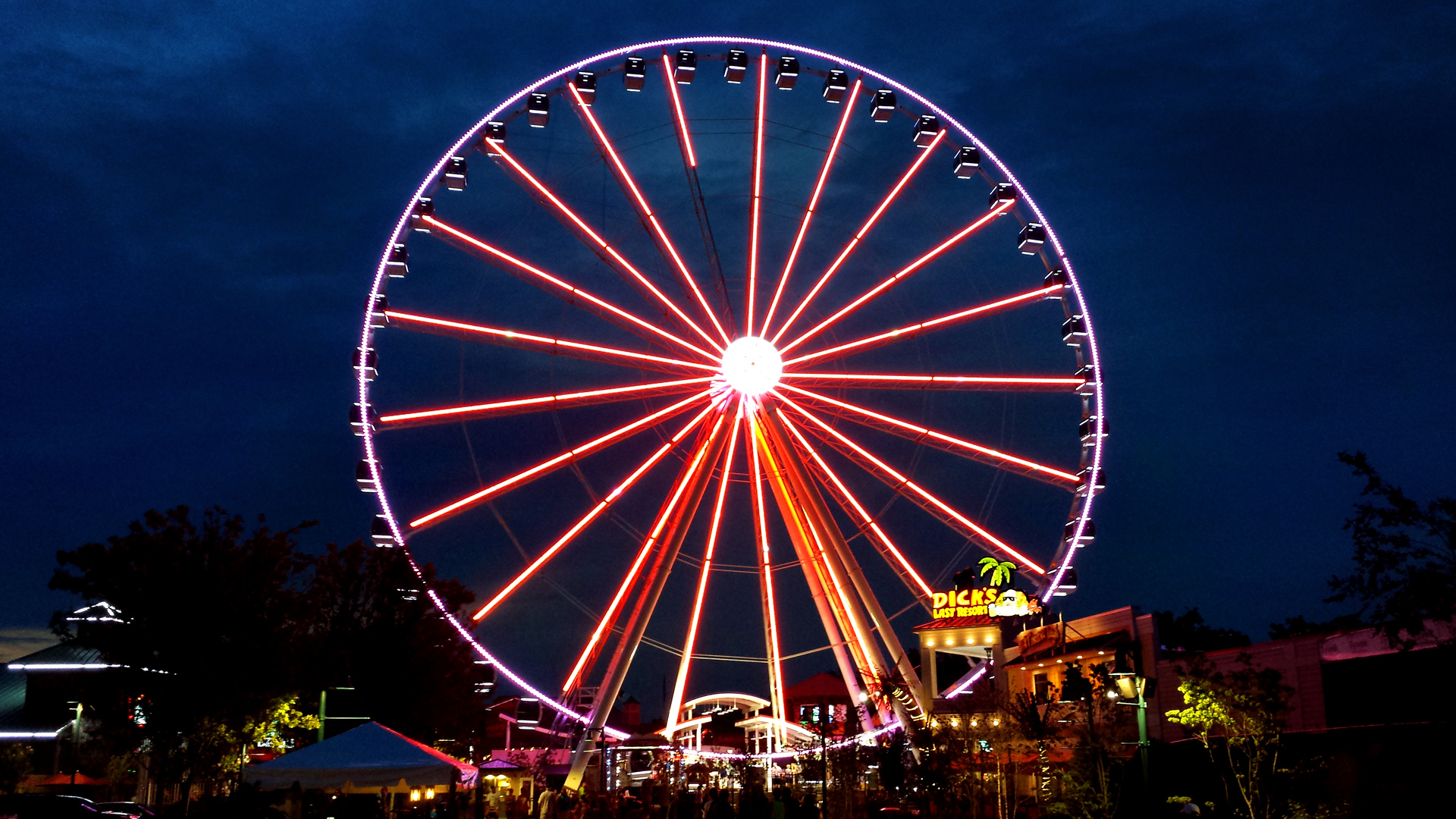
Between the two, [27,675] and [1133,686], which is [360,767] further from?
[27,675]

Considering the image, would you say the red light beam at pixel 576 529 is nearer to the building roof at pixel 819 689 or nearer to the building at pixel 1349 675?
the building at pixel 1349 675

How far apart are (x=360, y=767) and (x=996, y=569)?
21.2 meters

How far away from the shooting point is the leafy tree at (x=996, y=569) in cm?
3412

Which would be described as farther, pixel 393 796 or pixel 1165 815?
pixel 393 796

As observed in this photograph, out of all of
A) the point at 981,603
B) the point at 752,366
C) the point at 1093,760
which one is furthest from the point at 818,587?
the point at 1093,760

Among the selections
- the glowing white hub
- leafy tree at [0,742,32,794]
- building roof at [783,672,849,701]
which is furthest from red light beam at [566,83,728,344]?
building roof at [783,672,849,701]

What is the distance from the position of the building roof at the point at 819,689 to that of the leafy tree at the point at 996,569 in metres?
59.1

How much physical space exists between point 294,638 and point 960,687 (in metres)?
16.4

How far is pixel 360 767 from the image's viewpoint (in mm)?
17484

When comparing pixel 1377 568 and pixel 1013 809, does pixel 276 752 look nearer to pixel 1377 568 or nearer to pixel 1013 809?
pixel 1013 809

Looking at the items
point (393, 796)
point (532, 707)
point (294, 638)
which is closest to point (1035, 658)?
point (532, 707)

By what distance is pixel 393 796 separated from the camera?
2759 cm

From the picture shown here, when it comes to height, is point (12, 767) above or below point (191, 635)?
below

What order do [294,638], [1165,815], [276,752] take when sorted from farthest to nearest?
[276,752] → [294,638] → [1165,815]
